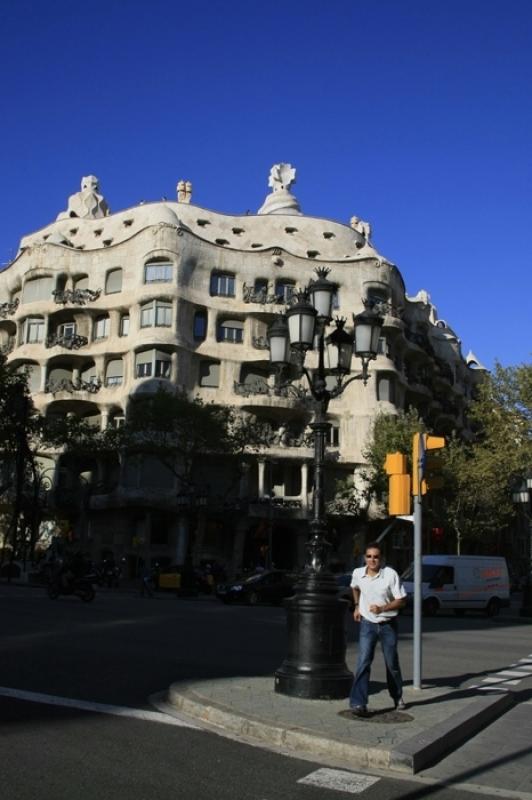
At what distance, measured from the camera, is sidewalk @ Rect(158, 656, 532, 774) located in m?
6.12

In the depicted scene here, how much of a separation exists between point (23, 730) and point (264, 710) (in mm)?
2098

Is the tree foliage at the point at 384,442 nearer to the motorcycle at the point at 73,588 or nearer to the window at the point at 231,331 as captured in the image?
the window at the point at 231,331

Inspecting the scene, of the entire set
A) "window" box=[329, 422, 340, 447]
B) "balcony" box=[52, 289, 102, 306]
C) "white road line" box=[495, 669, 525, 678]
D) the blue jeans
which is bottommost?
"white road line" box=[495, 669, 525, 678]

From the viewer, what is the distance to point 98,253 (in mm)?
51062

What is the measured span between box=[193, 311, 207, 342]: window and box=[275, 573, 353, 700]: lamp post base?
4109cm

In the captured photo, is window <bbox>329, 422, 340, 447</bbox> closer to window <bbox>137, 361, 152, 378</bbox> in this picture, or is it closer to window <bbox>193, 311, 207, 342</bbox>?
window <bbox>193, 311, 207, 342</bbox>

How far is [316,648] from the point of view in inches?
318

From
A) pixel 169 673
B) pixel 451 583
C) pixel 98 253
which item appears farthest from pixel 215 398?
→ pixel 169 673

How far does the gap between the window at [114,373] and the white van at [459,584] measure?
26.5m

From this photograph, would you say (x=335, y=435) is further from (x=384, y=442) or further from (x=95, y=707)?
(x=95, y=707)

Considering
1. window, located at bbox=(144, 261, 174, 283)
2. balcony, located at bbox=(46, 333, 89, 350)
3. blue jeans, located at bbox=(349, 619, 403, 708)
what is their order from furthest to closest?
1. balcony, located at bbox=(46, 333, 89, 350)
2. window, located at bbox=(144, 261, 174, 283)
3. blue jeans, located at bbox=(349, 619, 403, 708)

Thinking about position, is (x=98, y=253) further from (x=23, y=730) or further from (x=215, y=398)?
(x=23, y=730)

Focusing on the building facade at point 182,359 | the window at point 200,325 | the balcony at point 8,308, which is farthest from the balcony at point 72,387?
the balcony at point 8,308

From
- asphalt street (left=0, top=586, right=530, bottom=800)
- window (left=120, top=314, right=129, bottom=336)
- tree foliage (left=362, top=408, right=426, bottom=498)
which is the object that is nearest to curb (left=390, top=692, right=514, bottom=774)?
asphalt street (left=0, top=586, right=530, bottom=800)
